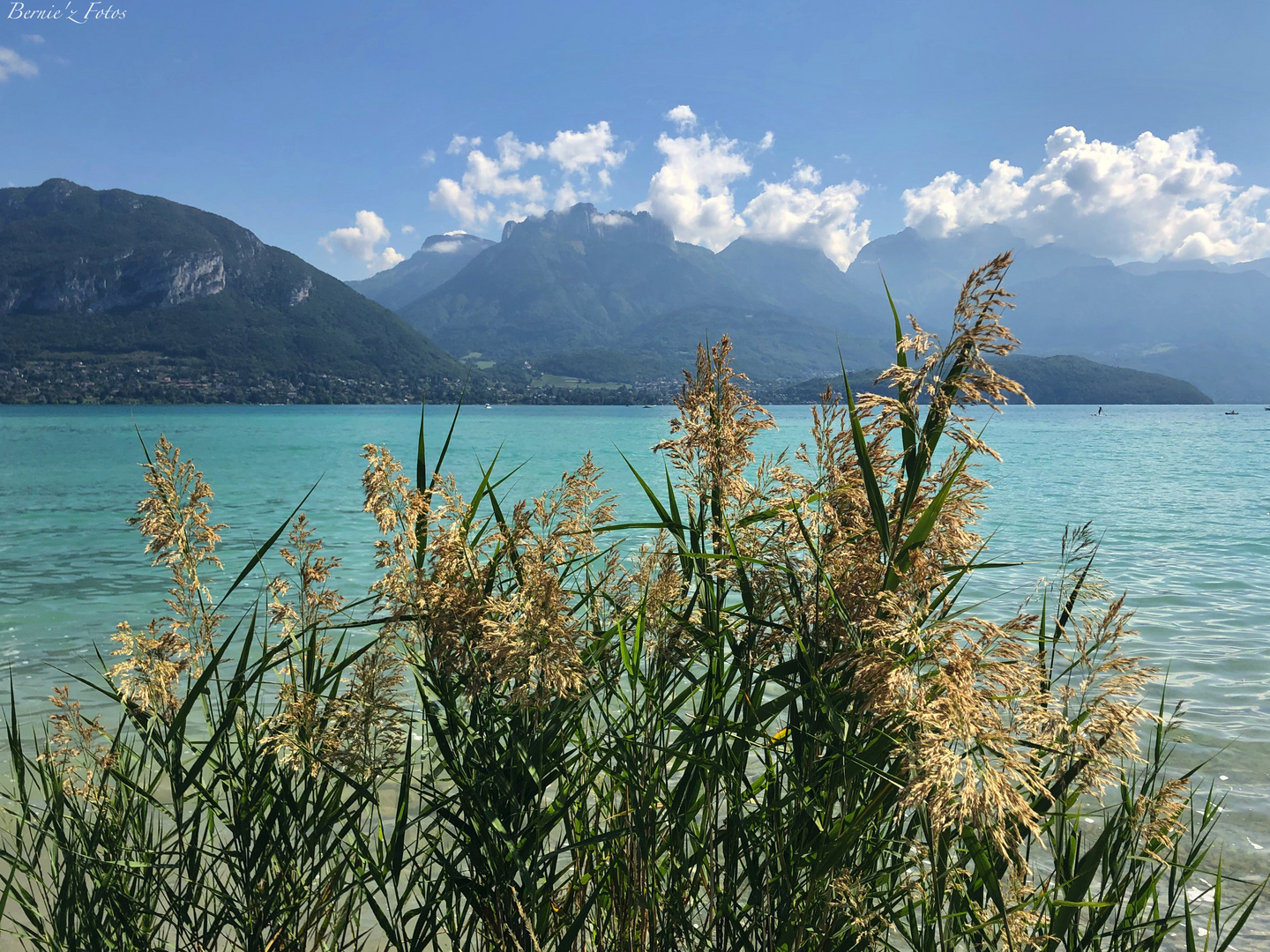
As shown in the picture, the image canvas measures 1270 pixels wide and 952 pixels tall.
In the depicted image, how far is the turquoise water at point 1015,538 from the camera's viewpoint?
9.08 metres

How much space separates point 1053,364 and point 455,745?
212 metres

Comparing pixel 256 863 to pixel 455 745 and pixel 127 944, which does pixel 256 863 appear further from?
pixel 455 745

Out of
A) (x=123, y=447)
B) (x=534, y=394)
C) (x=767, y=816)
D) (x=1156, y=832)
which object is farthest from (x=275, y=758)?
(x=534, y=394)

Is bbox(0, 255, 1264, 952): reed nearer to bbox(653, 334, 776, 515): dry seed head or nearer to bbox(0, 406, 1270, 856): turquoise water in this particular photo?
bbox(653, 334, 776, 515): dry seed head

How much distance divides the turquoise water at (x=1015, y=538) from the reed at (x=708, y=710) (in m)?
0.62

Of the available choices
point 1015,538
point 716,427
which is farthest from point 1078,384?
point 716,427

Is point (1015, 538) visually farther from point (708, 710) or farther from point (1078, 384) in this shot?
point (1078, 384)

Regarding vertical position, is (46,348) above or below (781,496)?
above

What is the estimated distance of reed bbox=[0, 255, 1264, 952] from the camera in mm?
1451

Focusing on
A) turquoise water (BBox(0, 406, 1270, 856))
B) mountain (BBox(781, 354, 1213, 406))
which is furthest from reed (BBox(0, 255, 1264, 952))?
mountain (BBox(781, 354, 1213, 406))

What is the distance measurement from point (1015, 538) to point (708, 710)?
21432 millimetres

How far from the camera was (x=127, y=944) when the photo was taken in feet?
6.75

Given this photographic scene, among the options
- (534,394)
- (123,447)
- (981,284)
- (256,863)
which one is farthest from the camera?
(534,394)

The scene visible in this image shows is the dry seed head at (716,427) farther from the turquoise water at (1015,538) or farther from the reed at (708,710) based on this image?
the turquoise water at (1015,538)
